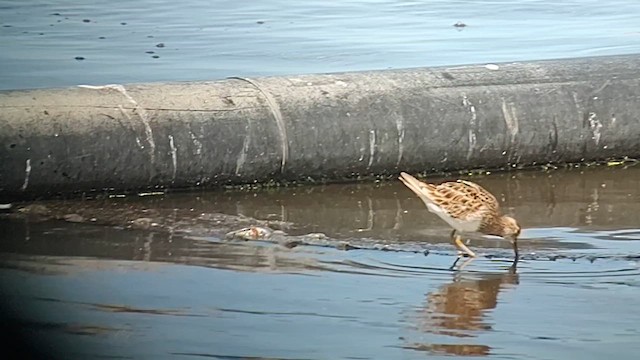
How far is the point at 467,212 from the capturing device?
8.09m

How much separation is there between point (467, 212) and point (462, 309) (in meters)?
1.44

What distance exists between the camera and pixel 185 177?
9273mm

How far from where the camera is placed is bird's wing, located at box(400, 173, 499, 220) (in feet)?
26.6

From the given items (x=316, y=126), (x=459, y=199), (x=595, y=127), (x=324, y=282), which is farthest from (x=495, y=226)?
(x=595, y=127)

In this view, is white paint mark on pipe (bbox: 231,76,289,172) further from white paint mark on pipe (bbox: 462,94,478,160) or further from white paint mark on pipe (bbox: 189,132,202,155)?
white paint mark on pipe (bbox: 462,94,478,160)

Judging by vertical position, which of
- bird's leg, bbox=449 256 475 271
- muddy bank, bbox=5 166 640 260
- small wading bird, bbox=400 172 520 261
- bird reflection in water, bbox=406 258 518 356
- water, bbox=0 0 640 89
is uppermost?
water, bbox=0 0 640 89

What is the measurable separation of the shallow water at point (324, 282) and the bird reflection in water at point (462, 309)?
0.01 m

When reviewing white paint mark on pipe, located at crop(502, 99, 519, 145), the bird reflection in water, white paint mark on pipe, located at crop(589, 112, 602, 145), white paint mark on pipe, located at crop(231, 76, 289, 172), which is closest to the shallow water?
the bird reflection in water

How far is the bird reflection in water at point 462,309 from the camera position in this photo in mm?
6039

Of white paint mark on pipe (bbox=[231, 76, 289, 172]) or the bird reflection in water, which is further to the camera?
white paint mark on pipe (bbox=[231, 76, 289, 172])

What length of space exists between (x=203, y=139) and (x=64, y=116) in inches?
34.9

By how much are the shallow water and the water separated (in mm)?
3774

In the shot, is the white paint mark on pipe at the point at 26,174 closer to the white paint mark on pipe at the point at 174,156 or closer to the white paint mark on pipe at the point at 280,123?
the white paint mark on pipe at the point at 174,156

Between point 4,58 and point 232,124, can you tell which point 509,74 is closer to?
point 232,124
